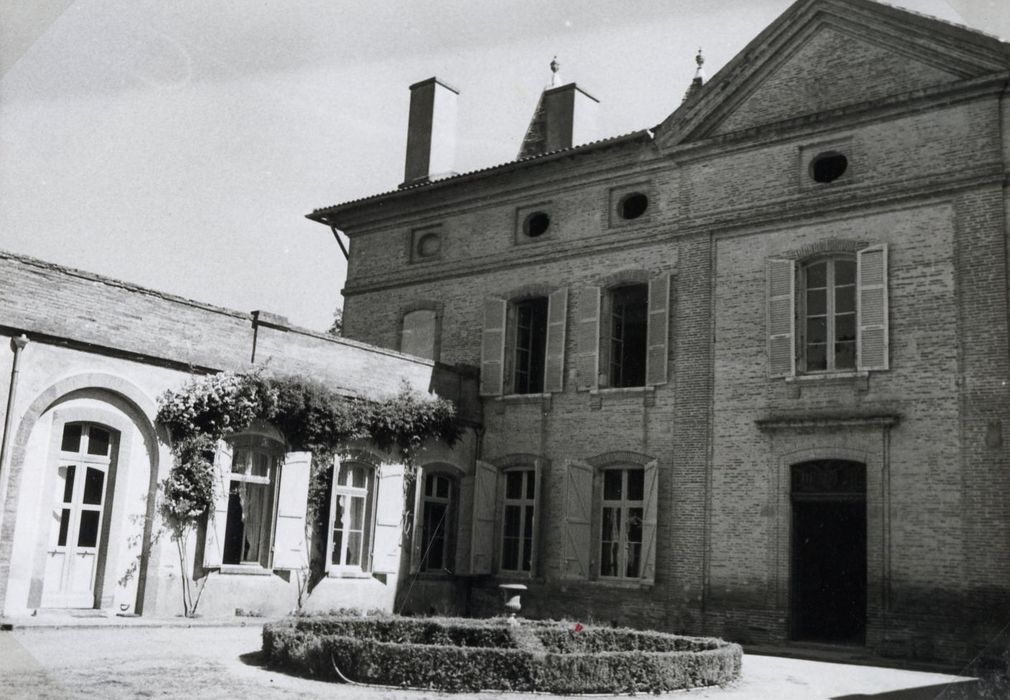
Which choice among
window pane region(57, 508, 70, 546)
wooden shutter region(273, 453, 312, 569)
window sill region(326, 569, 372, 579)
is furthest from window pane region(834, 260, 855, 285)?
window pane region(57, 508, 70, 546)

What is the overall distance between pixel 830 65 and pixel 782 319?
4.15 meters

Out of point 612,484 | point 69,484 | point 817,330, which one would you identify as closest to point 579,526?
point 612,484

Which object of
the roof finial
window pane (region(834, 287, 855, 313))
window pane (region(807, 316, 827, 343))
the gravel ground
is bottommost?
the gravel ground

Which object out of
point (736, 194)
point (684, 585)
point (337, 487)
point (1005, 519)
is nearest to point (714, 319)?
point (736, 194)

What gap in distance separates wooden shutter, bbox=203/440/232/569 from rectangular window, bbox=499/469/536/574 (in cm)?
569

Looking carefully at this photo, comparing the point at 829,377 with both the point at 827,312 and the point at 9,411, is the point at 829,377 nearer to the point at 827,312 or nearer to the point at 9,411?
the point at 827,312

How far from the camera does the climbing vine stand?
1480 centimetres

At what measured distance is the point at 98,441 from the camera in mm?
14188

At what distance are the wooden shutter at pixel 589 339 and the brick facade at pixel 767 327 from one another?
190mm

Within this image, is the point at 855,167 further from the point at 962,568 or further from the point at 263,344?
the point at 263,344

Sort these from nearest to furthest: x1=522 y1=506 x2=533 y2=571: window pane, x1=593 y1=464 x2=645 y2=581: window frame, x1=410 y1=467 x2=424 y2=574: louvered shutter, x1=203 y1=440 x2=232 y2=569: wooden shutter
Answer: x1=203 y1=440 x2=232 y2=569: wooden shutter < x1=593 y1=464 x2=645 y2=581: window frame < x1=410 y1=467 x2=424 y2=574: louvered shutter < x1=522 y1=506 x2=533 y2=571: window pane

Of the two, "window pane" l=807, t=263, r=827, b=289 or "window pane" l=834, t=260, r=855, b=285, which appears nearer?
"window pane" l=834, t=260, r=855, b=285

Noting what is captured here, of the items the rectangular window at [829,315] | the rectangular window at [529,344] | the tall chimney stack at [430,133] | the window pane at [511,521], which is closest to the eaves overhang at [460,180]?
the tall chimney stack at [430,133]

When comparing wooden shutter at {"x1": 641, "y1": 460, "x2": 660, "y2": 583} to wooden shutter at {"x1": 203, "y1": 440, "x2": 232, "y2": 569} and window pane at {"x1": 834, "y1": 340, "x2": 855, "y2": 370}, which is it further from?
wooden shutter at {"x1": 203, "y1": 440, "x2": 232, "y2": 569}
